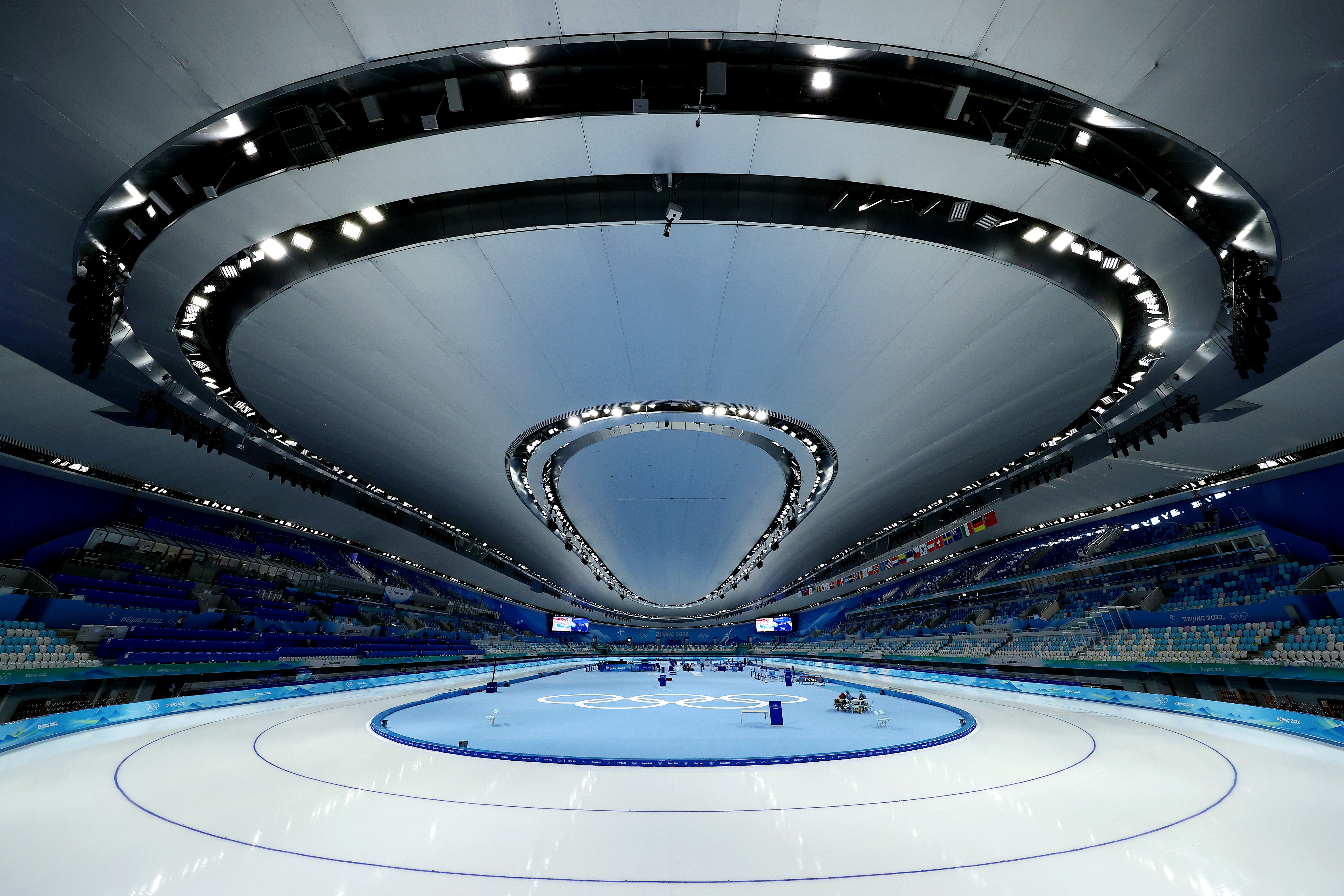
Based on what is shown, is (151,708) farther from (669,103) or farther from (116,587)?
(669,103)

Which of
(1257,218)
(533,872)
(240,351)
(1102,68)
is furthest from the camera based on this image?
(240,351)

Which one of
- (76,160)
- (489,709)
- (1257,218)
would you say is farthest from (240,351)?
(1257,218)

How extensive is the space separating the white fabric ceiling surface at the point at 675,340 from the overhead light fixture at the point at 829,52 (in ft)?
8.79

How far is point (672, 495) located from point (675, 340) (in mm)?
15068

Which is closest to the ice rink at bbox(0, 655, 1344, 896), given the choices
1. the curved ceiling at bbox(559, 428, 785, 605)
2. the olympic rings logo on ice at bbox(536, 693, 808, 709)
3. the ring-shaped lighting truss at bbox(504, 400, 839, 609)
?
the olympic rings logo on ice at bbox(536, 693, 808, 709)

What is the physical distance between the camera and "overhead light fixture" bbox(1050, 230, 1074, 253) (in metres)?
8.75

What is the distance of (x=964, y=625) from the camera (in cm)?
3644

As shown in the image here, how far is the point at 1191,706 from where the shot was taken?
14.5 meters

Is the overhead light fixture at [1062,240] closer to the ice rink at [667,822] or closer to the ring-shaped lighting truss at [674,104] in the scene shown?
the ring-shaped lighting truss at [674,104]

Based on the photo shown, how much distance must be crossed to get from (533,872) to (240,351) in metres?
13.1

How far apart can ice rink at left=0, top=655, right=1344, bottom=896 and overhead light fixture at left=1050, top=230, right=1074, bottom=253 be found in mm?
7968

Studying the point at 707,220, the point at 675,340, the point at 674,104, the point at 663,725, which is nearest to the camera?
the point at 674,104

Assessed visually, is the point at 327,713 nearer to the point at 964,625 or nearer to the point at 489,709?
the point at 489,709

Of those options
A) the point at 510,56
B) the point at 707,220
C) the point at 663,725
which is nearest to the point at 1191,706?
the point at 663,725
